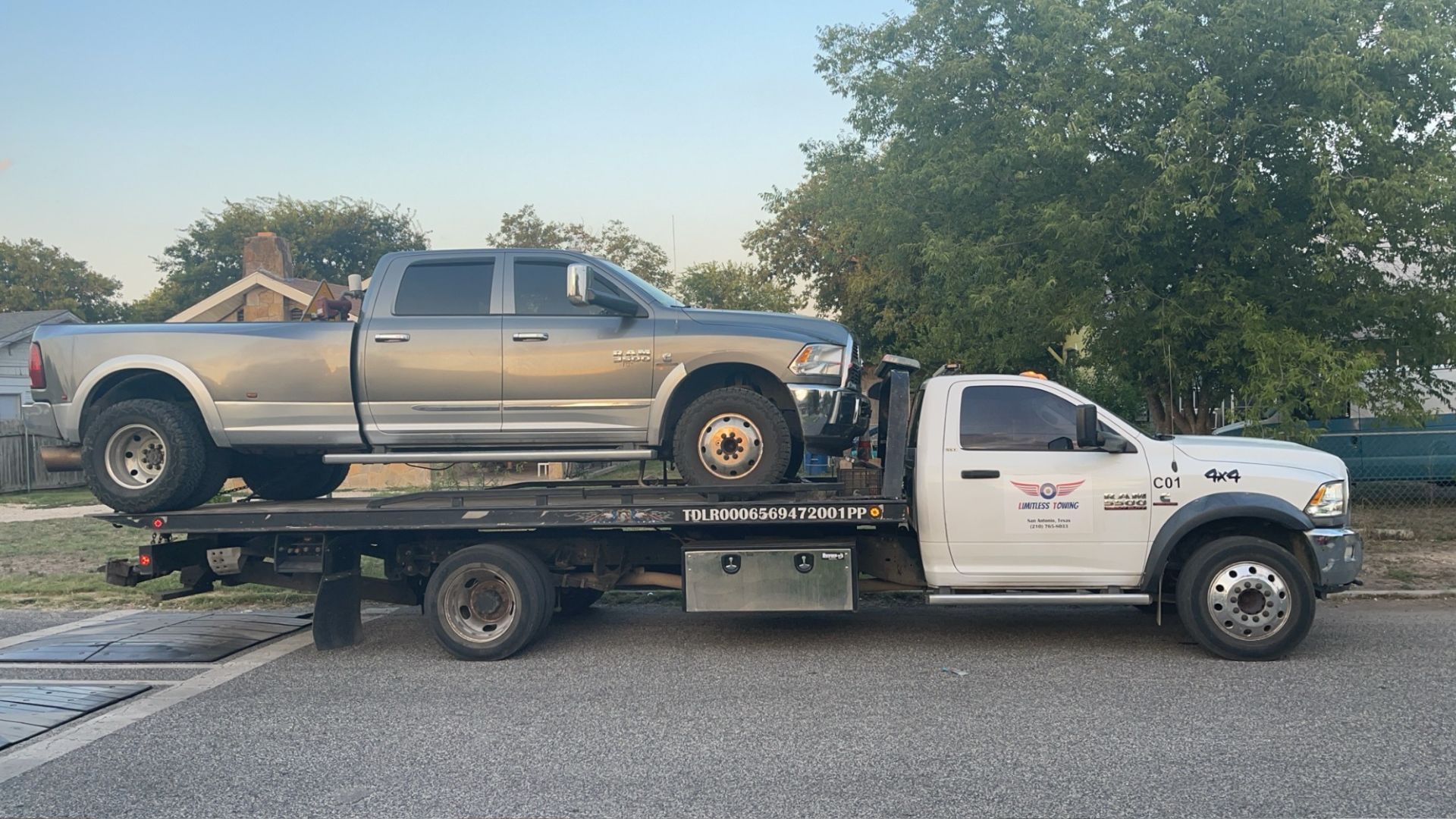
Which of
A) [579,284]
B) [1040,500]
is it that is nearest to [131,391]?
[579,284]

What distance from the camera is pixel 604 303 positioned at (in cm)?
776

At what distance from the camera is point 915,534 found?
778 centimetres

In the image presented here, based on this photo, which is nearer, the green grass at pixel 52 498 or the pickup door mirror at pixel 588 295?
the pickup door mirror at pixel 588 295

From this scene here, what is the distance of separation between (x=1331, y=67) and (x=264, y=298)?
76.2 feet

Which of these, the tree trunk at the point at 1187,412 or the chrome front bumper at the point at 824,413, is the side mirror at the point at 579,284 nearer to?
the chrome front bumper at the point at 824,413

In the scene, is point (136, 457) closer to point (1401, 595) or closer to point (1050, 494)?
point (1050, 494)

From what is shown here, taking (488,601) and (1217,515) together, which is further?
(488,601)

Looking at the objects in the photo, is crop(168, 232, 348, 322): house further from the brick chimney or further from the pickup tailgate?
the pickup tailgate

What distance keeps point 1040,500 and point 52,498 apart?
74.2 ft

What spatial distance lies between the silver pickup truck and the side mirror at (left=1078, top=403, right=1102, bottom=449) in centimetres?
154

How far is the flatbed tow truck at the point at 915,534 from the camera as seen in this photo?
23.6 feet

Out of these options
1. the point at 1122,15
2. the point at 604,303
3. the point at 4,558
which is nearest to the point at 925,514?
the point at 604,303

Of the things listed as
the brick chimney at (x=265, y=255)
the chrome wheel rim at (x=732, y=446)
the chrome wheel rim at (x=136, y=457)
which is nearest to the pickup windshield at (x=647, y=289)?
the chrome wheel rim at (x=732, y=446)

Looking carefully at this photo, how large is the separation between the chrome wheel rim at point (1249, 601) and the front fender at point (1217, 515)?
327mm
